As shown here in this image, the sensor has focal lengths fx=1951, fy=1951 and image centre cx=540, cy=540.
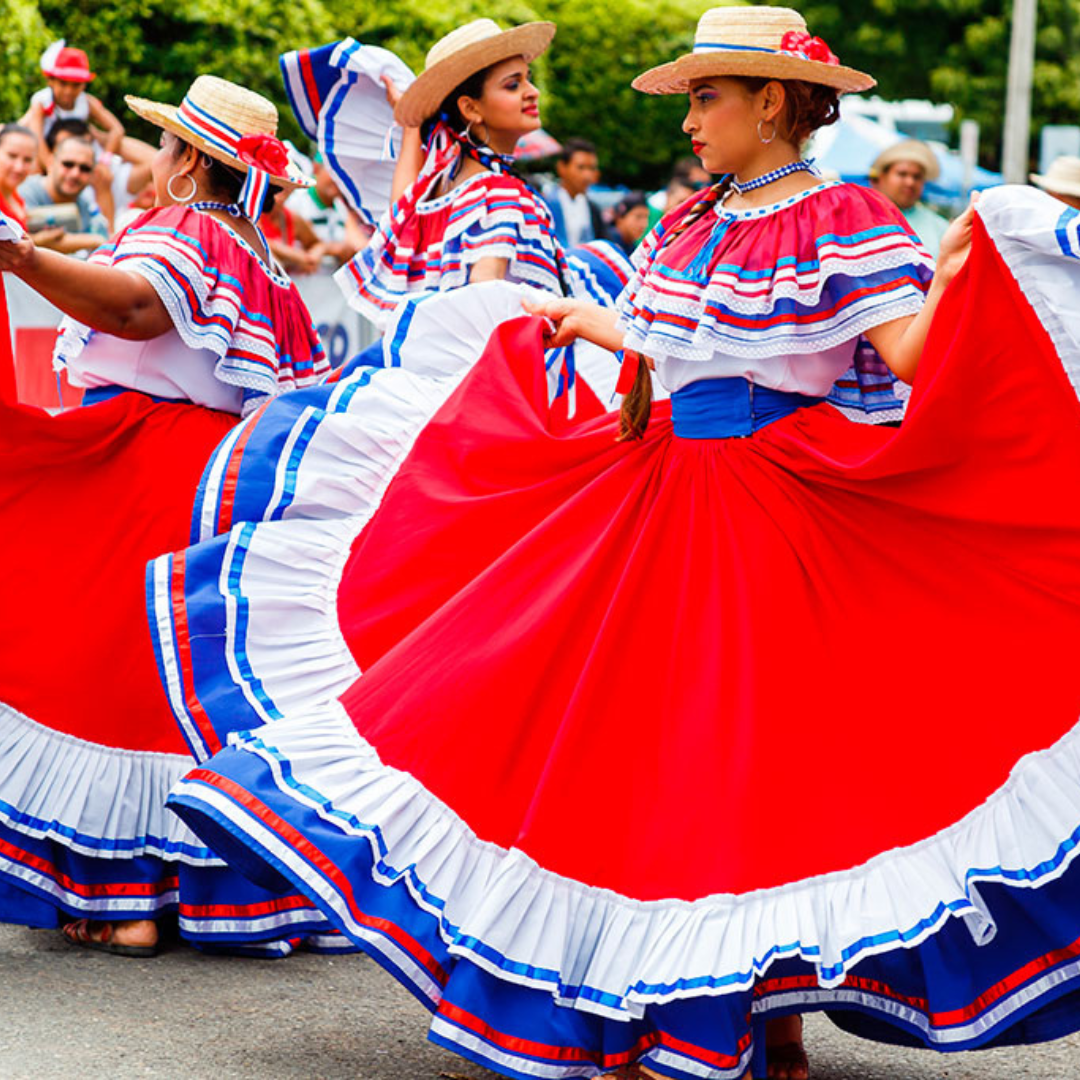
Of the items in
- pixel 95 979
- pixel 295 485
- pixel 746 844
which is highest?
pixel 295 485

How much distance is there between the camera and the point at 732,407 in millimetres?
3484

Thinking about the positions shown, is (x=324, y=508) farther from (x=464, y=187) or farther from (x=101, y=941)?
(x=464, y=187)

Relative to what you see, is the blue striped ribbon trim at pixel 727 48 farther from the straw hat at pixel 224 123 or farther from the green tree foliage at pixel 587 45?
the green tree foliage at pixel 587 45

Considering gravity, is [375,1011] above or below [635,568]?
below

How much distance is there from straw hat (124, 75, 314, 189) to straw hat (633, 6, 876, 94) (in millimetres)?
1437

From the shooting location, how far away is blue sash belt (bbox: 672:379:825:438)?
137 inches

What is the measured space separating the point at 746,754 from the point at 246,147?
222 cm

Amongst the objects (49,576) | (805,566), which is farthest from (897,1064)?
(49,576)

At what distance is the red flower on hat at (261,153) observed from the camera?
15.2ft

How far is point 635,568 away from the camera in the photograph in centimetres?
332

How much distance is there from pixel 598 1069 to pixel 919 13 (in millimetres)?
29795

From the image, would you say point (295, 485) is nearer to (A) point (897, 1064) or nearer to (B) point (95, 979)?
(B) point (95, 979)

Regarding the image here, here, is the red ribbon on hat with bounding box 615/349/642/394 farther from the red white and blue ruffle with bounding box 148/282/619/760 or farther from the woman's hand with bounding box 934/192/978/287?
the woman's hand with bounding box 934/192/978/287

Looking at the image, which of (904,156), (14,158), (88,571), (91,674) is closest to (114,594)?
(88,571)
